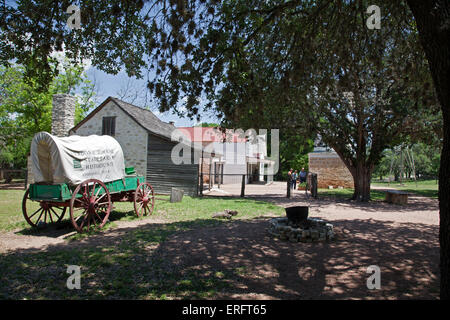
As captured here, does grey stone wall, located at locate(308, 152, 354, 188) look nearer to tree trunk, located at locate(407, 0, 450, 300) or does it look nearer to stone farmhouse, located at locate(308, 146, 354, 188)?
stone farmhouse, located at locate(308, 146, 354, 188)

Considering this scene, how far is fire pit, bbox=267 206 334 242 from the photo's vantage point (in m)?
6.38

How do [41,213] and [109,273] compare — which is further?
[41,213]

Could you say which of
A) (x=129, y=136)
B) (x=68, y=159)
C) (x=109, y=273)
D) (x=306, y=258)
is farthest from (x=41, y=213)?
(x=129, y=136)

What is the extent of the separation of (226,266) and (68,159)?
489 centimetres

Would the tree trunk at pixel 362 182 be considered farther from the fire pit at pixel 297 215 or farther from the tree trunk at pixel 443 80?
the tree trunk at pixel 443 80

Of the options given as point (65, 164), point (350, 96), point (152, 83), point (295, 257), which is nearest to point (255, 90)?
point (152, 83)

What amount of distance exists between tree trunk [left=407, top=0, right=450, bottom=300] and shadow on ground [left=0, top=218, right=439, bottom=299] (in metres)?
1.13

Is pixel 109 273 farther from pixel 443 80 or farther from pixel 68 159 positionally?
pixel 443 80

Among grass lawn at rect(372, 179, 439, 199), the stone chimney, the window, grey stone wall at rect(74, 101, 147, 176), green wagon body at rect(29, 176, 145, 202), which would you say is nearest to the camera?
green wagon body at rect(29, 176, 145, 202)

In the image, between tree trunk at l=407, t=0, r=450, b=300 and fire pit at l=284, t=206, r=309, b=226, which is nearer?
tree trunk at l=407, t=0, r=450, b=300

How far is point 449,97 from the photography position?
116 inches

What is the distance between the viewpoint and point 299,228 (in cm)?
662

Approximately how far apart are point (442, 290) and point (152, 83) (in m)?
5.35

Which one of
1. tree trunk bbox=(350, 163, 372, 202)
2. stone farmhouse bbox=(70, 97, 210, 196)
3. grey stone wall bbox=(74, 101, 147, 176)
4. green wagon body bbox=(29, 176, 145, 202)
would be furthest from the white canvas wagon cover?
tree trunk bbox=(350, 163, 372, 202)
